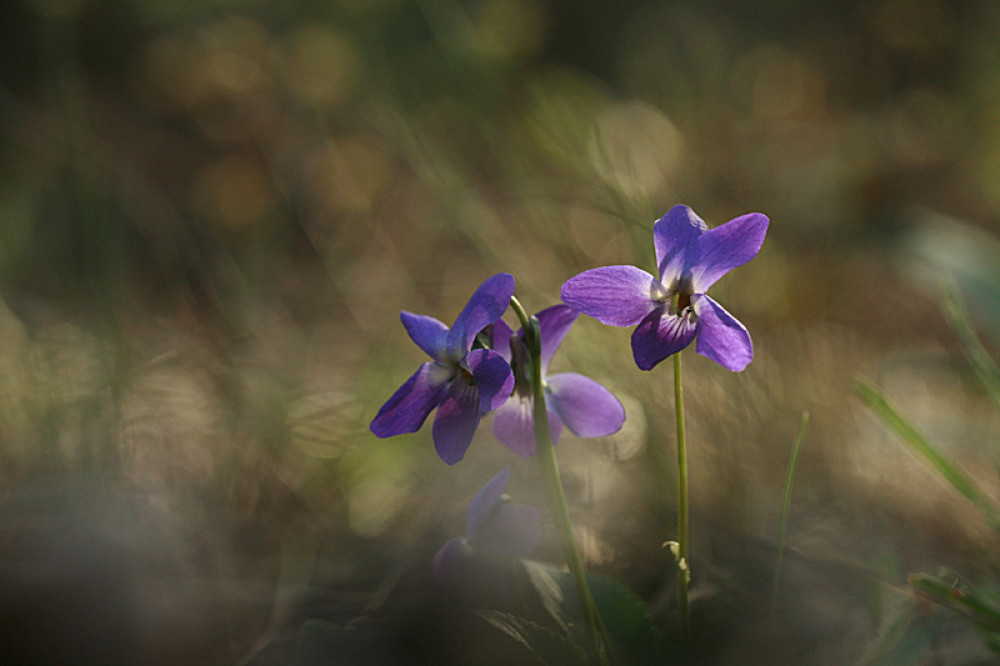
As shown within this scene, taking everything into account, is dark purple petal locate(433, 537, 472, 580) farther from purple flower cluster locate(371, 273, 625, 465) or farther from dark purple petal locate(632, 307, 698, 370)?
dark purple petal locate(632, 307, 698, 370)

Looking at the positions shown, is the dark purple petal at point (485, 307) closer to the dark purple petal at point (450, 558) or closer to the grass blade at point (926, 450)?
the dark purple petal at point (450, 558)

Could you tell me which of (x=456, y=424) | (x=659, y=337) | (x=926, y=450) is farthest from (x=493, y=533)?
(x=926, y=450)

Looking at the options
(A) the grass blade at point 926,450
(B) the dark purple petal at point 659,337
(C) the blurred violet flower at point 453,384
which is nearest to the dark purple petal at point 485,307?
(C) the blurred violet flower at point 453,384

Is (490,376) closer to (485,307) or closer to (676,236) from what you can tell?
(485,307)

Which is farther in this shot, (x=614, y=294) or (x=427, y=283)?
(x=427, y=283)

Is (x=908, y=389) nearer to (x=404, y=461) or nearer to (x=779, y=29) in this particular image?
(x=404, y=461)

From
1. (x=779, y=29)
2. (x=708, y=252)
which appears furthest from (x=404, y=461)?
(x=779, y=29)

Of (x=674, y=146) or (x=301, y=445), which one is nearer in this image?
(x=301, y=445)

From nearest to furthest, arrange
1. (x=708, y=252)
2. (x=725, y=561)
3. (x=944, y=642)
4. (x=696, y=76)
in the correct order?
(x=708, y=252)
(x=944, y=642)
(x=725, y=561)
(x=696, y=76)
